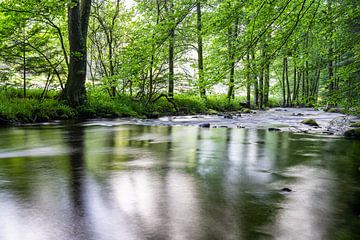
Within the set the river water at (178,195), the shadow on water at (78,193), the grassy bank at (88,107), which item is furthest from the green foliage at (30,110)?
the shadow on water at (78,193)

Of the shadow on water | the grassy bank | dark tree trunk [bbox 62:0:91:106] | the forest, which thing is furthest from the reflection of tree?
dark tree trunk [bbox 62:0:91:106]

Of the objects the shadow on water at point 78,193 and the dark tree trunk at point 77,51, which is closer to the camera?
the shadow on water at point 78,193

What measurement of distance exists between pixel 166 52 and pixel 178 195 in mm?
6688

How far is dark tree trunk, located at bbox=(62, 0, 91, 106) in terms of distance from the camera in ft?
39.7

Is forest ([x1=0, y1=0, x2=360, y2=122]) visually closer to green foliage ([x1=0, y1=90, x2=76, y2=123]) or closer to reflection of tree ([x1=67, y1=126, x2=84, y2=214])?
green foliage ([x1=0, y1=90, x2=76, y2=123])

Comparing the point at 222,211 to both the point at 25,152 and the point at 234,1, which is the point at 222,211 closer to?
the point at 234,1

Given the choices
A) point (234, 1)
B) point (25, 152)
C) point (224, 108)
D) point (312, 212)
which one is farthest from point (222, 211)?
point (224, 108)

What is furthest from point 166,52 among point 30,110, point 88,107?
point 88,107

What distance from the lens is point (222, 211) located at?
2.29m

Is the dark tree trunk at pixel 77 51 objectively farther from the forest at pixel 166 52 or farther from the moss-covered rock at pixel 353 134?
the moss-covered rock at pixel 353 134

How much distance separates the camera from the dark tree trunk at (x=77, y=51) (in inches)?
476

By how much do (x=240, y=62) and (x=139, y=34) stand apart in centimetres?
200

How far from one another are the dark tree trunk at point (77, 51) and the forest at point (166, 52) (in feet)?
0.14

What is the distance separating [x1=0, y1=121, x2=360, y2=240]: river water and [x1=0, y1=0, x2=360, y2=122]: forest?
1519 mm
